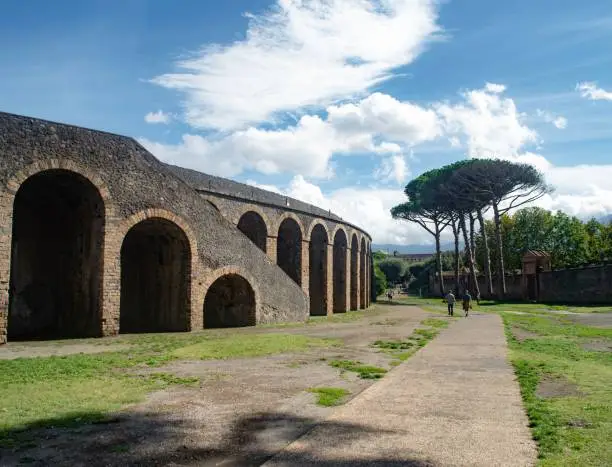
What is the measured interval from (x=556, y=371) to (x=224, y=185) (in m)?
15.4

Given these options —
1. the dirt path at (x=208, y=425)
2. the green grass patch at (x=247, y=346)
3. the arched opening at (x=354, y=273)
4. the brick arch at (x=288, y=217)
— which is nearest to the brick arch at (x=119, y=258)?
the green grass patch at (x=247, y=346)

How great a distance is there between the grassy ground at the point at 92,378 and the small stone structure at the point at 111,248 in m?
2.96

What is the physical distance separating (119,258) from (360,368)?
756cm

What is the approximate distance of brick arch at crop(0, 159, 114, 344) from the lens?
11258 mm

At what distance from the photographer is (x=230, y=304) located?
1686 cm

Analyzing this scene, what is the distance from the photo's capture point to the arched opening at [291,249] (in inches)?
928

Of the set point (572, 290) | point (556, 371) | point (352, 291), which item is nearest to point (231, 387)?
point (556, 371)

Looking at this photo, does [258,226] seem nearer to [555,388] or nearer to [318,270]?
[318,270]

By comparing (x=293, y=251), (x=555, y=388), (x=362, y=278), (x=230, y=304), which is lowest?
(x=555, y=388)

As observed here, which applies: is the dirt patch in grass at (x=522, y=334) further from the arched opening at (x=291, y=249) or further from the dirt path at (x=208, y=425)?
the arched opening at (x=291, y=249)

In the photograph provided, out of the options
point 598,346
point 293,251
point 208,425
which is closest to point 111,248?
point 208,425

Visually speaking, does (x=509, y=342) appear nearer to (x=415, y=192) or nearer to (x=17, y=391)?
(x=17, y=391)

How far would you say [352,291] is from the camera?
31.9 metres

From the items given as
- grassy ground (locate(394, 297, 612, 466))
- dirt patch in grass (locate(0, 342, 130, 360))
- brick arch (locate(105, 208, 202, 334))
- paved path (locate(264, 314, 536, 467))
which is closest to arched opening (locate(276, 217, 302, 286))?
brick arch (locate(105, 208, 202, 334))
